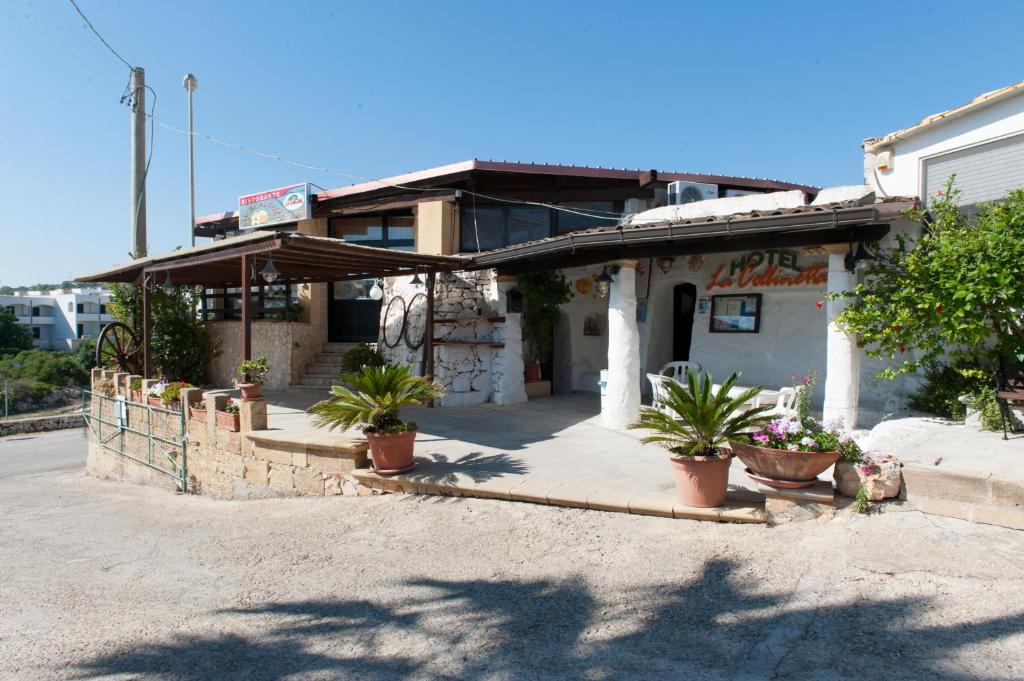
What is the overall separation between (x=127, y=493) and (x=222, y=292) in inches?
244

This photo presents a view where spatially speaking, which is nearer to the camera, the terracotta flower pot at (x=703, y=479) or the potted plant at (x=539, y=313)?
the terracotta flower pot at (x=703, y=479)

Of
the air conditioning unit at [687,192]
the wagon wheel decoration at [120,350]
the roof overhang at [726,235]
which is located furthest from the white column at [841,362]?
the wagon wheel decoration at [120,350]

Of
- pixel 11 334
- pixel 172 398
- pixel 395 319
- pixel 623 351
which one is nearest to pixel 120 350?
pixel 172 398

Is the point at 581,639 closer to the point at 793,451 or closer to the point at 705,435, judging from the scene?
the point at 705,435

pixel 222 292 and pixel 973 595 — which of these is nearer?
pixel 973 595

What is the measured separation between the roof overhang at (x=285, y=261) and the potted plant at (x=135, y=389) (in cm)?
211

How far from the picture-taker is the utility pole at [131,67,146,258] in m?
14.8

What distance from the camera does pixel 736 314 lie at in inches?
387

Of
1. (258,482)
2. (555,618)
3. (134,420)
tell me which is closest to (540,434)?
(258,482)

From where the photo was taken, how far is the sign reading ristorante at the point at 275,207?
1404 cm

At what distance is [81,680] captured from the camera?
342 cm

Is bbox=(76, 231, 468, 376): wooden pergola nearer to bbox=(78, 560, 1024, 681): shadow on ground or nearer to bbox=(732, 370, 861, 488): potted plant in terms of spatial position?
bbox=(78, 560, 1024, 681): shadow on ground

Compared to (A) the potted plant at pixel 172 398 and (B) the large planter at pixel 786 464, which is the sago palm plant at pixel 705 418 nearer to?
(B) the large planter at pixel 786 464

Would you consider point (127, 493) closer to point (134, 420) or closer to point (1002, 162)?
point (134, 420)
